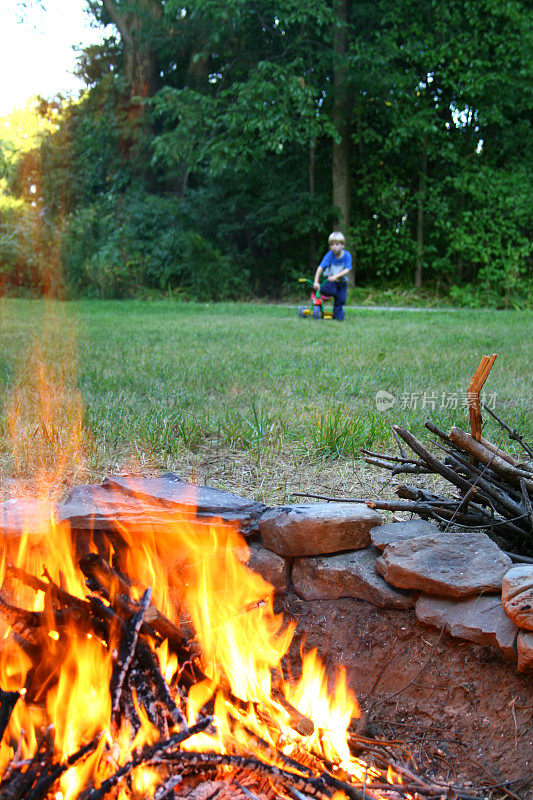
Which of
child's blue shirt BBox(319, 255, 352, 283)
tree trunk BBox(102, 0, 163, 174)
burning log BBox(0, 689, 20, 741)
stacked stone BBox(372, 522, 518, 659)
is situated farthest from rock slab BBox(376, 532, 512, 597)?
tree trunk BBox(102, 0, 163, 174)

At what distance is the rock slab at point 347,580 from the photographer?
1718mm

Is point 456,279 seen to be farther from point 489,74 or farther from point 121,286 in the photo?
point 121,286

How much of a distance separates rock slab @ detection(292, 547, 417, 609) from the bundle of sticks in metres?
0.34

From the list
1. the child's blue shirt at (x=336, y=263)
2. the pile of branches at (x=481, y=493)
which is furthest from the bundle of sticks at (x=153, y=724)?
the child's blue shirt at (x=336, y=263)

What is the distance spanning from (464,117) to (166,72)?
712cm

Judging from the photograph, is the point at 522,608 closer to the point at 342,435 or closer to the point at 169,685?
the point at 169,685

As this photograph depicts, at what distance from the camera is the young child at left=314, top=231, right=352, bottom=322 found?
9250 mm

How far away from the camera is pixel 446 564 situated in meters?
1.65

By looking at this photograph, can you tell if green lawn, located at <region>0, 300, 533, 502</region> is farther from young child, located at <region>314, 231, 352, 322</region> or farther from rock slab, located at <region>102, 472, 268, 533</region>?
young child, located at <region>314, 231, 352, 322</region>

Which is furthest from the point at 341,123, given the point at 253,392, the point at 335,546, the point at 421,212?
the point at 335,546

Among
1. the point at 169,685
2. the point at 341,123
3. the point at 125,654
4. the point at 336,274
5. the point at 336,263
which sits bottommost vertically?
the point at 169,685

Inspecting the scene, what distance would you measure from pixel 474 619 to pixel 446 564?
0.49 ft

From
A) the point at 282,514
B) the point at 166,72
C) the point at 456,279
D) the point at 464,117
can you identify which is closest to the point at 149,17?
the point at 166,72

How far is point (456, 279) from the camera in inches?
535
